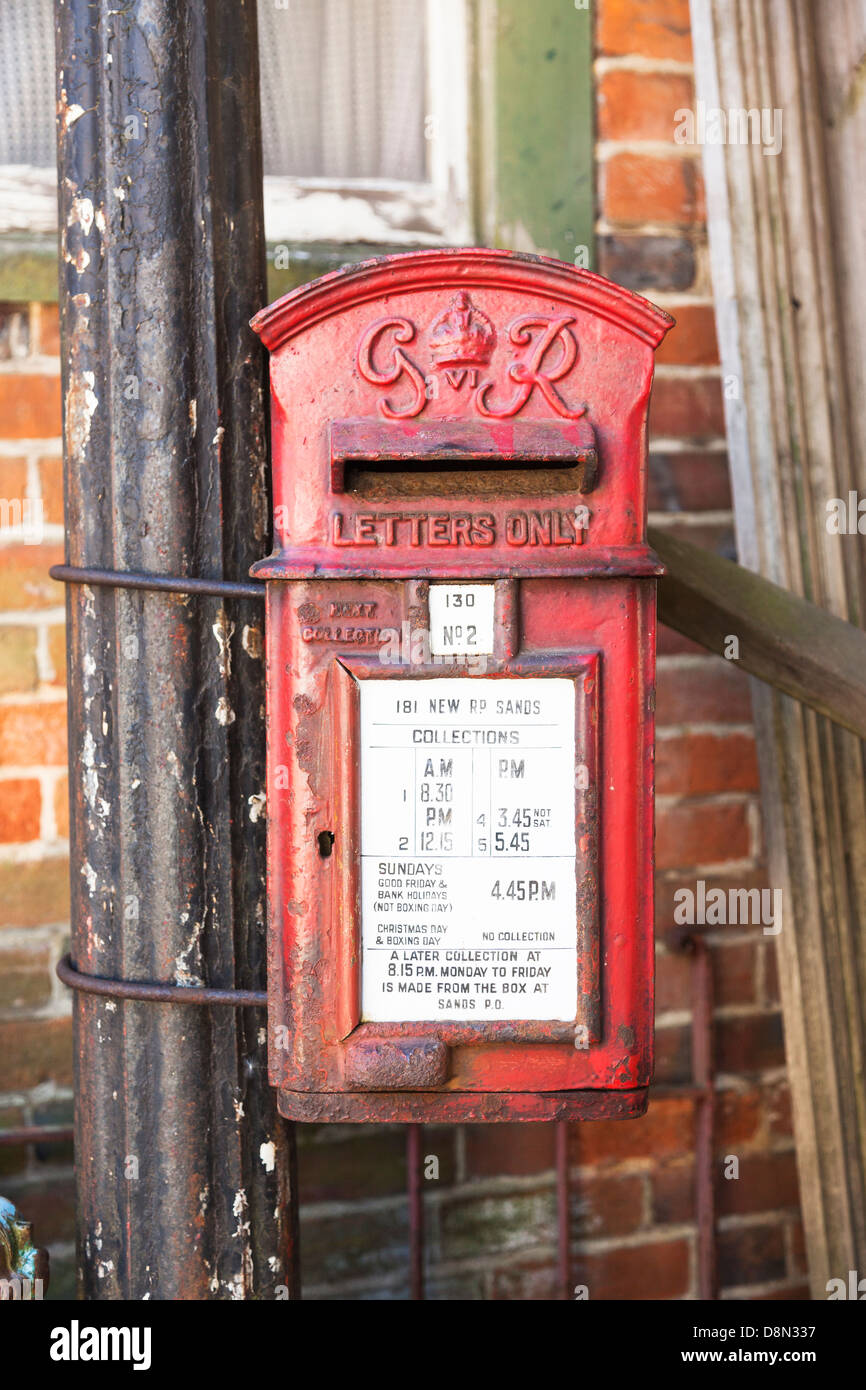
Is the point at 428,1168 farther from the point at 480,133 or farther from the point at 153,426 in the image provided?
the point at 480,133

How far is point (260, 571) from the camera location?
3.53ft

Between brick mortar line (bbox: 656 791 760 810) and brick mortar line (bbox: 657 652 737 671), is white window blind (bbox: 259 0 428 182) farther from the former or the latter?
brick mortar line (bbox: 656 791 760 810)

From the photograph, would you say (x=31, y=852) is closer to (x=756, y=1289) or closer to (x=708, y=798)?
(x=708, y=798)

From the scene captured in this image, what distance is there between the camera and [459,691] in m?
1.11

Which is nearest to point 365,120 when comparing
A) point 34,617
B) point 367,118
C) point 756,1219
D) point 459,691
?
point 367,118

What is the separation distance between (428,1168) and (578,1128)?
284 mm

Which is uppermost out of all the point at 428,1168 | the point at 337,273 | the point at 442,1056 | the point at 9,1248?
the point at 337,273

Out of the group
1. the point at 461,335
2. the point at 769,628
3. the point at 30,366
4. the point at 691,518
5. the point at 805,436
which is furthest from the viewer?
the point at 691,518

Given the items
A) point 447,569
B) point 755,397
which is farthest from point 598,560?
point 755,397

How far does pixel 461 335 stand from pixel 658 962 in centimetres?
130

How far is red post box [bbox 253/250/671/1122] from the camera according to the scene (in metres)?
1.08

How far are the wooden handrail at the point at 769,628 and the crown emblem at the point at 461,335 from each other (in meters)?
0.43

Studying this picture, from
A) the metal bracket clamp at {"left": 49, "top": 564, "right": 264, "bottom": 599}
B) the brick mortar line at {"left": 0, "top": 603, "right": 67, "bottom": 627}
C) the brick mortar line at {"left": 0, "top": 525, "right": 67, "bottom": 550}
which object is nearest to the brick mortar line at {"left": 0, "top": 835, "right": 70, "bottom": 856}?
the brick mortar line at {"left": 0, "top": 603, "right": 67, "bottom": 627}

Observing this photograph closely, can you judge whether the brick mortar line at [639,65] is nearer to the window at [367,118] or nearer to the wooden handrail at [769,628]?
the window at [367,118]
